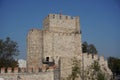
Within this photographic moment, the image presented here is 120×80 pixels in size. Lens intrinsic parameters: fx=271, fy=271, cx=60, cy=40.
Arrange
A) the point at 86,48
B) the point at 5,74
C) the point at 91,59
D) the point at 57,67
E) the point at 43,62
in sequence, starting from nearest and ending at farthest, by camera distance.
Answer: the point at 5,74 < the point at 57,67 < the point at 43,62 < the point at 91,59 < the point at 86,48

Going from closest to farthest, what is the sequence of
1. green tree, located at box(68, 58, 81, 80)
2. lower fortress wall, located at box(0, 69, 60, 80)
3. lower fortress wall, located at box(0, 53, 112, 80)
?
1. lower fortress wall, located at box(0, 69, 60, 80)
2. lower fortress wall, located at box(0, 53, 112, 80)
3. green tree, located at box(68, 58, 81, 80)

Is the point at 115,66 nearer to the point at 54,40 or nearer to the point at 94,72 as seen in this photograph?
the point at 94,72

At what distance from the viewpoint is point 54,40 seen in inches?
794

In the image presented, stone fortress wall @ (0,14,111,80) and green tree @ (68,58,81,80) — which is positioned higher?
stone fortress wall @ (0,14,111,80)

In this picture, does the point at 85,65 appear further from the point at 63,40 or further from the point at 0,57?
the point at 0,57

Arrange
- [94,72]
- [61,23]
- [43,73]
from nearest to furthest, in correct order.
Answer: [43,73], [94,72], [61,23]

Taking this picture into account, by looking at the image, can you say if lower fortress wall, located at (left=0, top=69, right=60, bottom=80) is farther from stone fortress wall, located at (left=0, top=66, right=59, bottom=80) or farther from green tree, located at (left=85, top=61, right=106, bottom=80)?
green tree, located at (left=85, top=61, right=106, bottom=80)

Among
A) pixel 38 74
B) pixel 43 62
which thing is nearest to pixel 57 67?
pixel 38 74

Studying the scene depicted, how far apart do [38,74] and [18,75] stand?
1.10 meters

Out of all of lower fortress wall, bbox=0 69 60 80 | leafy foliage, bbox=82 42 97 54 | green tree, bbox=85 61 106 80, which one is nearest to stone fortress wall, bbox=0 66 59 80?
lower fortress wall, bbox=0 69 60 80

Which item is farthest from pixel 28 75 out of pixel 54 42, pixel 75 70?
pixel 54 42

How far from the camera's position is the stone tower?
64.7ft

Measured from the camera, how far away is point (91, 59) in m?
20.9

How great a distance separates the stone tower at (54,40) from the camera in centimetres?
1972
